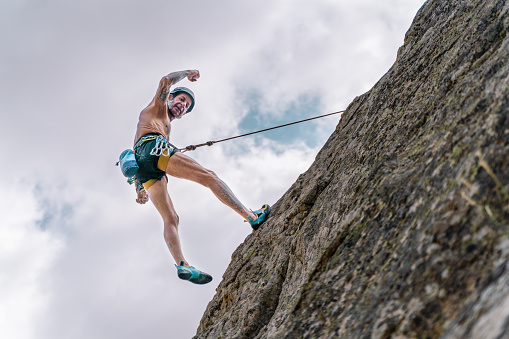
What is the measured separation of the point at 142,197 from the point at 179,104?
6.82ft

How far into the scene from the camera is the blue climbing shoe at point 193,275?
348 inches

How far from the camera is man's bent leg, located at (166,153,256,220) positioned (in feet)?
30.7

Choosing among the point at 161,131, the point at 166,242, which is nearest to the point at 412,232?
the point at 166,242

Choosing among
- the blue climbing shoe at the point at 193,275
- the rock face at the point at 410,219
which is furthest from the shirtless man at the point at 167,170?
the rock face at the point at 410,219

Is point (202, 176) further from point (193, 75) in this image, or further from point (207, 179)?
point (193, 75)

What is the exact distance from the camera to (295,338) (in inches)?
175

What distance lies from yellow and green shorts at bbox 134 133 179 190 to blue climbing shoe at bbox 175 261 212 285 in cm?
204

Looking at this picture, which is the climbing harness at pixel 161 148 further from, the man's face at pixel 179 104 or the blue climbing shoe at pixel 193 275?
the blue climbing shoe at pixel 193 275

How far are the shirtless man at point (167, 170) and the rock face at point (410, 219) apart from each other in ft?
3.27

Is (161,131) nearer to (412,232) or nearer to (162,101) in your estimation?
(162,101)


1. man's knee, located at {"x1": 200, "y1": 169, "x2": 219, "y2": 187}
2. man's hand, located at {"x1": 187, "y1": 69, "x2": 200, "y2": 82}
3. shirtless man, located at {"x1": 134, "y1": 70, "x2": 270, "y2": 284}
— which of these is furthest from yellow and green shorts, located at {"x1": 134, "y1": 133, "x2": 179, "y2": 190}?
man's hand, located at {"x1": 187, "y1": 69, "x2": 200, "y2": 82}

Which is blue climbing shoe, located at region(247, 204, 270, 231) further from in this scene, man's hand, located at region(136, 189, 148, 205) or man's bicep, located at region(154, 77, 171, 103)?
man's bicep, located at region(154, 77, 171, 103)

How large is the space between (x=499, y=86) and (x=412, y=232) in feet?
4.35

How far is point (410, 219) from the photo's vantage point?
163 inches
